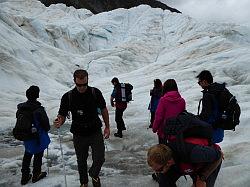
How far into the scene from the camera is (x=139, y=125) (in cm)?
1452

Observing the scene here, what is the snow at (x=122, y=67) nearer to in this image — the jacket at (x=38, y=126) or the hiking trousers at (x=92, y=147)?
the jacket at (x=38, y=126)

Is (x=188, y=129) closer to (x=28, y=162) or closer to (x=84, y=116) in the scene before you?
(x=84, y=116)

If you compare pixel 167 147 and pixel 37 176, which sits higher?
pixel 167 147

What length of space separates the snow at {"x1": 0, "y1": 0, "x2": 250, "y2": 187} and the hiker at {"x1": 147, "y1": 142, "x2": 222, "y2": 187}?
9.98 feet

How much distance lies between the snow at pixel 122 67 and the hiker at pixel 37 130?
0.92ft

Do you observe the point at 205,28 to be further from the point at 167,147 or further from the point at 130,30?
the point at 167,147

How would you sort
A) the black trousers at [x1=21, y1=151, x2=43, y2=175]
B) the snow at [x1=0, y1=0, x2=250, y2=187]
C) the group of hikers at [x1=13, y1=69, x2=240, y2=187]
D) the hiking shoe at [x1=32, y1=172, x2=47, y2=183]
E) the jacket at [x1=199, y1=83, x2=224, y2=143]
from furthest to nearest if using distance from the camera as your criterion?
1. the snow at [x1=0, y1=0, x2=250, y2=187]
2. the hiking shoe at [x1=32, y1=172, x2=47, y2=183]
3. the black trousers at [x1=21, y1=151, x2=43, y2=175]
4. the jacket at [x1=199, y1=83, x2=224, y2=143]
5. the group of hikers at [x1=13, y1=69, x2=240, y2=187]

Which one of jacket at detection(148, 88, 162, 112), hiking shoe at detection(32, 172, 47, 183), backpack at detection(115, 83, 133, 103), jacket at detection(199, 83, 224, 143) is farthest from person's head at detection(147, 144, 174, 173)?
backpack at detection(115, 83, 133, 103)

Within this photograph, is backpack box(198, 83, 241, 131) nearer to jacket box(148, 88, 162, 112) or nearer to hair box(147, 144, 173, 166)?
hair box(147, 144, 173, 166)

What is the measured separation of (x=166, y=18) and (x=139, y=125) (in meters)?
42.2

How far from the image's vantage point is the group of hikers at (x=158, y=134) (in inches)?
172

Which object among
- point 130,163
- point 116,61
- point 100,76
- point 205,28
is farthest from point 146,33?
point 130,163

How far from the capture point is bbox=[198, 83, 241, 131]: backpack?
6.40m

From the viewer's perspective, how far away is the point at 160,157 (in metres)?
4.09
